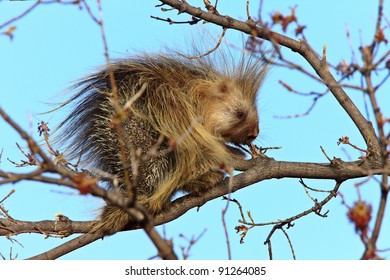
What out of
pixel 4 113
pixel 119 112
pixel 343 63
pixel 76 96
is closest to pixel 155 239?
pixel 119 112

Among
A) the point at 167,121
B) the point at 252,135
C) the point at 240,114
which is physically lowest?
Answer: the point at 167,121

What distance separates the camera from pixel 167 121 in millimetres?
3359

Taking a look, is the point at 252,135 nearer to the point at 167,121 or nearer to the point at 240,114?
the point at 240,114

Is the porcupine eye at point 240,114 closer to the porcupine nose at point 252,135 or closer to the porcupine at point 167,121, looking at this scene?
the porcupine at point 167,121

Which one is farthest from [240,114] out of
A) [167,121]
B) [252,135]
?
[167,121]

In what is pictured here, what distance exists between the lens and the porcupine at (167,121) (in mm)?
3223

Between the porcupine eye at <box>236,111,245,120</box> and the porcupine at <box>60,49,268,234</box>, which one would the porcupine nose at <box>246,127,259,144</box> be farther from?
the porcupine eye at <box>236,111,245,120</box>

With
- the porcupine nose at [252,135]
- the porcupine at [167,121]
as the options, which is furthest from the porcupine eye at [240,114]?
the porcupine nose at [252,135]

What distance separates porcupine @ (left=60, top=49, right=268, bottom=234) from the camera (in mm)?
3223

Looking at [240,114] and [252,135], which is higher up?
[240,114]

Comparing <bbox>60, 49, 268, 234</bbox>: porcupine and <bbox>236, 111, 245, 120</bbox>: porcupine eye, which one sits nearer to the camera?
<bbox>60, 49, 268, 234</bbox>: porcupine

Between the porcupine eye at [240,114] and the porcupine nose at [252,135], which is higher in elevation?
the porcupine eye at [240,114]

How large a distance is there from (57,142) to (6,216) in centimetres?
72

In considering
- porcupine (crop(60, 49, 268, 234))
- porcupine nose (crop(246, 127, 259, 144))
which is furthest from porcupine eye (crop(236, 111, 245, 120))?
porcupine nose (crop(246, 127, 259, 144))
